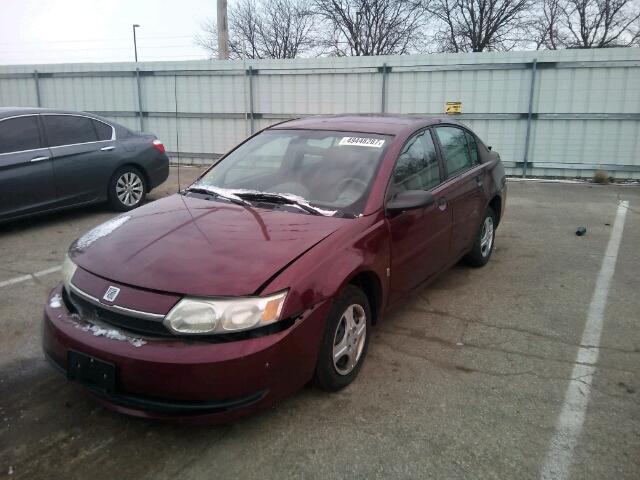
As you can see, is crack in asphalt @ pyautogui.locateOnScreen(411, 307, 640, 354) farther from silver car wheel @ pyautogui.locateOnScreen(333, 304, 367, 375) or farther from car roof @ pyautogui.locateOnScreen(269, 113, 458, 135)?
car roof @ pyautogui.locateOnScreen(269, 113, 458, 135)

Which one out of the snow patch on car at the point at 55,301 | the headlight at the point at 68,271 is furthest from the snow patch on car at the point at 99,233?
the snow patch on car at the point at 55,301

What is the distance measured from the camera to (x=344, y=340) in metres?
3.08

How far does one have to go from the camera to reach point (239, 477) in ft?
7.97

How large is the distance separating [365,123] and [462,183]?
1.03m

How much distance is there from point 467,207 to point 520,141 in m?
7.31

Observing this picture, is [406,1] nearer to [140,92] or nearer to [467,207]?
[140,92]

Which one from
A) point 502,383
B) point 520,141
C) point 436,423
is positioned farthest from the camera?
point 520,141

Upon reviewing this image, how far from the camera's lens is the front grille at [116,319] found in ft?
8.22

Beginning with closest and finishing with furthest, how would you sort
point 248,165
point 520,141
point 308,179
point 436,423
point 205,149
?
point 436,423 < point 308,179 < point 248,165 < point 520,141 < point 205,149

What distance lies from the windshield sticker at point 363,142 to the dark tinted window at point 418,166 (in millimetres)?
179

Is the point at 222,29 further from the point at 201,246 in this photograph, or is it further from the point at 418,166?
the point at 201,246

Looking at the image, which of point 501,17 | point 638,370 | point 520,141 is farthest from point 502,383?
point 501,17

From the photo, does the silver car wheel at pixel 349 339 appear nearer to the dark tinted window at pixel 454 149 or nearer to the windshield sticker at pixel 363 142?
the windshield sticker at pixel 363 142

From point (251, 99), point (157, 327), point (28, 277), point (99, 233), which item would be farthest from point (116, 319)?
point (251, 99)
